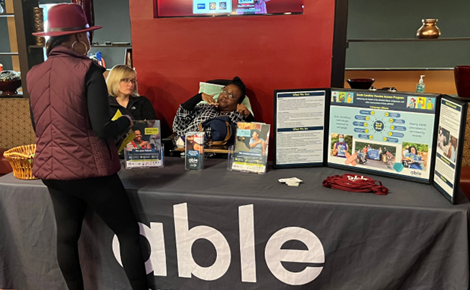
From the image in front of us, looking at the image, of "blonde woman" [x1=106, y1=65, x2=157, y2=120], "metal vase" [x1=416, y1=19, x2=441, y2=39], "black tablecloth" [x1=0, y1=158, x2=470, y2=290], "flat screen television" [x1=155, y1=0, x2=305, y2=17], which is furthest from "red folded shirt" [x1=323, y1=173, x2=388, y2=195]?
"metal vase" [x1=416, y1=19, x2=441, y2=39]

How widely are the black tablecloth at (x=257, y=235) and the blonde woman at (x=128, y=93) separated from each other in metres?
0.71

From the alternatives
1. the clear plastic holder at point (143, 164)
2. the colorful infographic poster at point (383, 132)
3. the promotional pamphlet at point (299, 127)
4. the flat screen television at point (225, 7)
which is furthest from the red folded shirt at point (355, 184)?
the flat screen television at point (225, 7)

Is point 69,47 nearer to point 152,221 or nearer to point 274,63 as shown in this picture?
point 152,221

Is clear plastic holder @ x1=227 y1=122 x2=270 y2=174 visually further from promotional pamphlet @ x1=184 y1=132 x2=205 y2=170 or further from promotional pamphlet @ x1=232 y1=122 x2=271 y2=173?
promotional pamphlet @ x1=184 y1=132 x2=205 y2=170

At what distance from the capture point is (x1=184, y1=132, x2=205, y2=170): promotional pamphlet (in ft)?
6.98

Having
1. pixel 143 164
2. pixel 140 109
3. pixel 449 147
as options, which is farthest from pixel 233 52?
pixel 449 147

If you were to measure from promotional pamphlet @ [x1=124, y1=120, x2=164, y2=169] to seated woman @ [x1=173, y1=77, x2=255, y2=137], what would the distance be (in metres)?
0.49

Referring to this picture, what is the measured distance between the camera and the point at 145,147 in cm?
→ 221

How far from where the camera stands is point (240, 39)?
2.75 metres

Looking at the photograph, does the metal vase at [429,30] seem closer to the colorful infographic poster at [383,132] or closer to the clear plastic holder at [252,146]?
the colorful infographic poster at [383,132]

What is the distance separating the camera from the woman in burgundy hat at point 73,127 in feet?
5.15

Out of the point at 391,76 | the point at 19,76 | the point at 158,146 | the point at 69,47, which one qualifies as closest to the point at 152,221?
the point at 158,146

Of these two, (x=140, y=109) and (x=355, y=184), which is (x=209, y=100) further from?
(x=355, y=184)

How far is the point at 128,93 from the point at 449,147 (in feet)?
6.41
